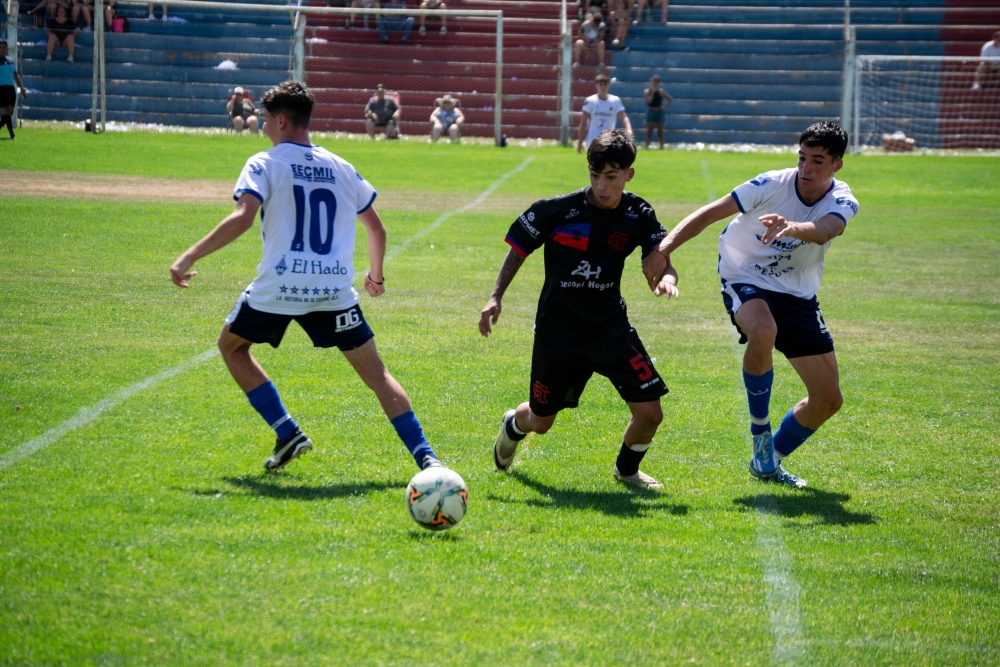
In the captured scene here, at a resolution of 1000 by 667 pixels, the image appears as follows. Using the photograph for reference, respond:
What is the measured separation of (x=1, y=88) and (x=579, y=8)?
52.4 ft

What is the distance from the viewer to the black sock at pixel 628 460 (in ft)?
19.6

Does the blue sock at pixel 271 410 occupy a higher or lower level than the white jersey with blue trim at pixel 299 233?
lower

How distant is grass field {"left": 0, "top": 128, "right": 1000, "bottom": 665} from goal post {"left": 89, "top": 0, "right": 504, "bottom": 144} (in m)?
18.1

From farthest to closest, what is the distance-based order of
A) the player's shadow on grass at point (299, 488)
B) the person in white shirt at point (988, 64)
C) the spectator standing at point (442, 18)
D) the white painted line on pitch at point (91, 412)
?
the spectator standing at point (442, 18), the person in white shirt at point (988, 64), the white painted line on pitch at point (91, 412), the player's shadow on grass at point (299, 488)

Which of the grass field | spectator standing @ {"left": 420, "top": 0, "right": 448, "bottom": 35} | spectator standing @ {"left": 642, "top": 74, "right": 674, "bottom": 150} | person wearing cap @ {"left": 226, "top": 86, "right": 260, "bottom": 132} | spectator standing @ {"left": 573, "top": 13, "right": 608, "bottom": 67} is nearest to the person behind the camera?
the grass field

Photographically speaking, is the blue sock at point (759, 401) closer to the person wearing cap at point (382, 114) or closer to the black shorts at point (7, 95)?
the black shorts at point (7, 95)

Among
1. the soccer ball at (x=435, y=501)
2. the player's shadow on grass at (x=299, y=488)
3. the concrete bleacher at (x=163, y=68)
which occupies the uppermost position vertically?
the concrete bleacher at (x=163, y=68)

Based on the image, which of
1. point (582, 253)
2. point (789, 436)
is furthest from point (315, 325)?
point (789, 436)

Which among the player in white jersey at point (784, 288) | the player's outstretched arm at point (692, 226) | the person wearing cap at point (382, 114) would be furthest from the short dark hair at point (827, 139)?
the person wearing cap at point (382, 114)

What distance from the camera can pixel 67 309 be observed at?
9.72m

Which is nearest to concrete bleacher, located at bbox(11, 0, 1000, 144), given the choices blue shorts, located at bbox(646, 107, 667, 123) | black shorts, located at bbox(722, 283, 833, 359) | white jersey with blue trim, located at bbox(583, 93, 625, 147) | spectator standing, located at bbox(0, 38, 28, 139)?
blue shorts, located at bbox(646, 107, 667, 123)

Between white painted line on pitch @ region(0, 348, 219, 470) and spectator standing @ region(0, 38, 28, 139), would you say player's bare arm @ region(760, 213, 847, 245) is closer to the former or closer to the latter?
white painted line on pitch @ region(0, 348, 219, 470)

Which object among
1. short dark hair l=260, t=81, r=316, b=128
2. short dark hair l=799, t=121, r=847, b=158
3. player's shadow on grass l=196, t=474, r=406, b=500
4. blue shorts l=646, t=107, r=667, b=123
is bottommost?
player's shadow on grass l=196, t=474, r=406, b=500

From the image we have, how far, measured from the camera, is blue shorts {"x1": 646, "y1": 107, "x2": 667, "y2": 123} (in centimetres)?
2898
